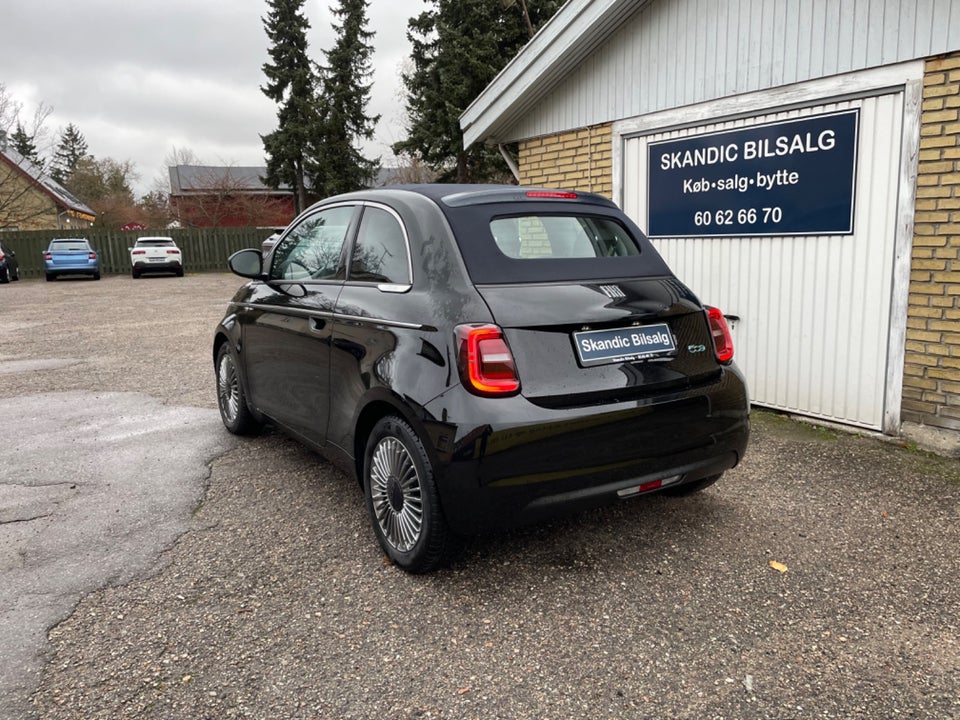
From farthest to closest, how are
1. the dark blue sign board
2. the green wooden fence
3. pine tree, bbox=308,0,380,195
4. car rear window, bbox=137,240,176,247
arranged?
pine tree, bbox=308,0,380,195 → the green wooden fence → car rear window, bbox=137,240,176,247 → the dark blue sign board

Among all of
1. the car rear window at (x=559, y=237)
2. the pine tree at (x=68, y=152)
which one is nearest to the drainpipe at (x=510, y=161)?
the car rear window at (x=559, y=237)

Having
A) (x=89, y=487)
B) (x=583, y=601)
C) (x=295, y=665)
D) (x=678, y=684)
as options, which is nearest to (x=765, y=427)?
(x=583, y=601)

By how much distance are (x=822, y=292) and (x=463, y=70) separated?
66.0ft

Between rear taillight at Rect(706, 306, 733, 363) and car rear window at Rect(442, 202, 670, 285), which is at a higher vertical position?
car rear window at Rect(442, 202, 670, 285)

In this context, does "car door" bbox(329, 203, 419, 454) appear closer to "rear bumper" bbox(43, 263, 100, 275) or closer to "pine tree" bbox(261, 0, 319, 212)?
"rear bumper" bbox(43, 263, 100, 275)

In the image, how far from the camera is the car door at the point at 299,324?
153 inches

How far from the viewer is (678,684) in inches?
98.3

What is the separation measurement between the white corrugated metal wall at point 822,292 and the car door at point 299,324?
351 cm

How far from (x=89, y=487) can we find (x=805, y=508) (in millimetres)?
4192

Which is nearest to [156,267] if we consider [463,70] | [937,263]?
[463,70]

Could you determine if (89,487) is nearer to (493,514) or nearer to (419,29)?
(493,514)

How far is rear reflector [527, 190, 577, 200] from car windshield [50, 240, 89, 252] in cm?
2582

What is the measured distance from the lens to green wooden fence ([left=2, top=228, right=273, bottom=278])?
27531 millimetres

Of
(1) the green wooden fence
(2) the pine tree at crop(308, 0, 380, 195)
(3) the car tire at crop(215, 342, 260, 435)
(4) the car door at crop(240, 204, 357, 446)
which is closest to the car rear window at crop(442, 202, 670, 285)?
(4) the car door at crop(240, 204, 357, 446)
